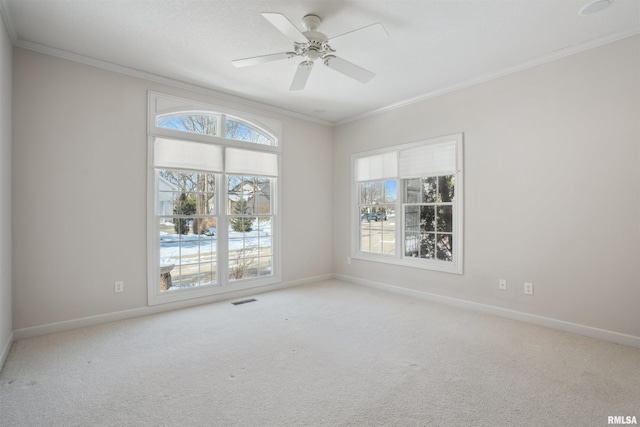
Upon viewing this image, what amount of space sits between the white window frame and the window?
1.42m

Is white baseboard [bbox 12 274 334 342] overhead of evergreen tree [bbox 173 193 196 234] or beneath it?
beneath

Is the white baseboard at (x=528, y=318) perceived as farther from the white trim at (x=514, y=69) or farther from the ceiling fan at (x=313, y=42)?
the ceiling fan at (x=313, y=42)

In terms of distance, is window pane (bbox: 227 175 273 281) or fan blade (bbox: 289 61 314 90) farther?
window pane (bbox: 227 175 273 281)

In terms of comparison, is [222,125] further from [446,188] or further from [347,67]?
[446,188]

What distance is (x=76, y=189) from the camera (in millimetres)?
3398

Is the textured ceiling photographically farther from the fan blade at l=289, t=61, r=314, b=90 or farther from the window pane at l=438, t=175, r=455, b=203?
the window pane at l=438, t=175, r=455, b=203

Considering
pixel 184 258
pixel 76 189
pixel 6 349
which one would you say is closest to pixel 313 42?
pixel 76 189

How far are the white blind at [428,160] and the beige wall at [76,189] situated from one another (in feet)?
10.9

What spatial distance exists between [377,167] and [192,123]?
286cm

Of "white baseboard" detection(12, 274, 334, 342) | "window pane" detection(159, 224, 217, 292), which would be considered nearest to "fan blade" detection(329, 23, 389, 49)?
"window pane" detection(159, 224, 217, 292)

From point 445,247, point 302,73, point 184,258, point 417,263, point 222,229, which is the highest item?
point 302,73

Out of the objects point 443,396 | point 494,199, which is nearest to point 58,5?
point 443,396

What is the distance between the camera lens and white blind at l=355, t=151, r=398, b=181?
16.3 feet

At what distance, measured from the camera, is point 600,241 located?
3102 millimetres
